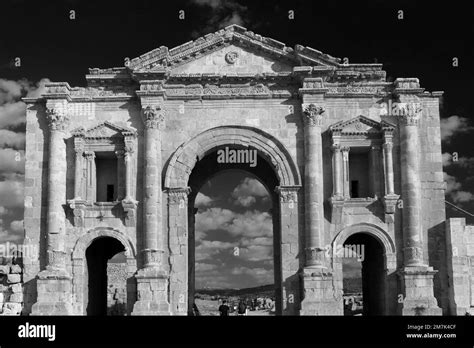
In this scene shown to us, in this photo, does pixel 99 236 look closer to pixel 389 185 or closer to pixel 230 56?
pixel 230 56

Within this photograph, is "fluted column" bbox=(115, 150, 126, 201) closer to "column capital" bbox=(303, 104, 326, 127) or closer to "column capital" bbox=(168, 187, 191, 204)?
"column capital" bbox=(168, 187, 191, 204)

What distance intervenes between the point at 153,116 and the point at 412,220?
10.0m

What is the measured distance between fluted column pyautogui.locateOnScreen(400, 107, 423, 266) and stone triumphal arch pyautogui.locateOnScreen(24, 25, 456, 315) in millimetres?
40

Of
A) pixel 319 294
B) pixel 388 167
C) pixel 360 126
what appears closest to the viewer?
pixel 319 294

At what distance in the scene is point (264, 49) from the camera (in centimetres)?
3022

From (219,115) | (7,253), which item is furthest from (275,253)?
(7,253)

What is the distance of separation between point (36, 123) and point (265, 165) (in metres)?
9.43

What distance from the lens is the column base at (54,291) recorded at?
28203mm

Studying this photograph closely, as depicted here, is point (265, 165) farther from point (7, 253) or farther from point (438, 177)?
point (7, 253)

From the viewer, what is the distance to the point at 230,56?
1200 inches

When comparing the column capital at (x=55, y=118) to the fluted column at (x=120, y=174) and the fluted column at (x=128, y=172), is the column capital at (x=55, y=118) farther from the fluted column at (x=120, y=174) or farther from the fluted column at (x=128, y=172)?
the fluted column at (x=128, y=172)

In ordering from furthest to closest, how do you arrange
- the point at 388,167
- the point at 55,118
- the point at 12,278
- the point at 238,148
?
the point at 238,148, the point at 55,118, the point at 388,167, the point at 12,278

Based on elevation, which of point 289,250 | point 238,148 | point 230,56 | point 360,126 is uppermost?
point 230,56

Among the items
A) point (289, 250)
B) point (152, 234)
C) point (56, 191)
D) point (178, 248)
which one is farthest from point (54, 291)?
point (289, 250)
